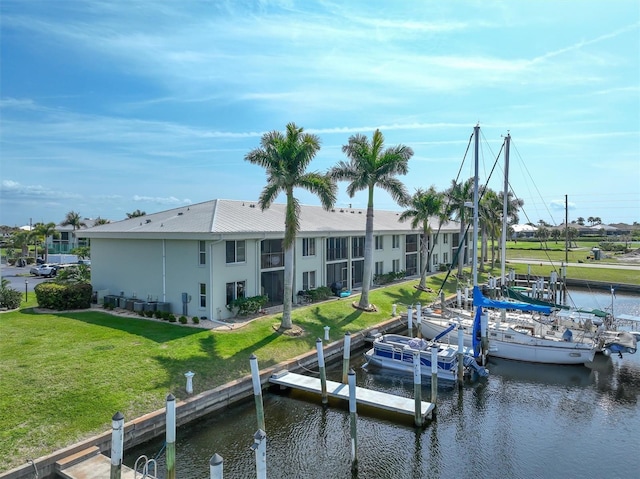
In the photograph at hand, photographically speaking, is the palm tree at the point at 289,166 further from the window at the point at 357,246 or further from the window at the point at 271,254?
the window at the point at 357,246

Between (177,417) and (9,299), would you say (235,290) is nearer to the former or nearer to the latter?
(177,417)

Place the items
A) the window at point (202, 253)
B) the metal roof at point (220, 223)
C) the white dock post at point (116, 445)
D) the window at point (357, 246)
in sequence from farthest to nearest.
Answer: the window at point (357, 246)
the metal roof at point (220, 223)
the window at point (202, 253)
the white dock post at point (116, 445)

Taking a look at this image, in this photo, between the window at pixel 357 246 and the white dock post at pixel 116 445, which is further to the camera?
the window at pixel 357 246

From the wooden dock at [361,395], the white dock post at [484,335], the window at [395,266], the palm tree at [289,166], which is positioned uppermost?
the palm tree at [289,166]

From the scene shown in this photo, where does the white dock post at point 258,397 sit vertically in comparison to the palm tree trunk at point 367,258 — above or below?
below

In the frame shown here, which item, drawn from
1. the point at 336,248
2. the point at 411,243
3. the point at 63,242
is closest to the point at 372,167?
the point at 336,248

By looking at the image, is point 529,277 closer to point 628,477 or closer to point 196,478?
point 628,477

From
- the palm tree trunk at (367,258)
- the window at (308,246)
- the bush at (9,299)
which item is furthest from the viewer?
the window at (308,246)

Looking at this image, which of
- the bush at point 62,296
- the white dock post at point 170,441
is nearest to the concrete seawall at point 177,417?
the white dock post at point 170,441
